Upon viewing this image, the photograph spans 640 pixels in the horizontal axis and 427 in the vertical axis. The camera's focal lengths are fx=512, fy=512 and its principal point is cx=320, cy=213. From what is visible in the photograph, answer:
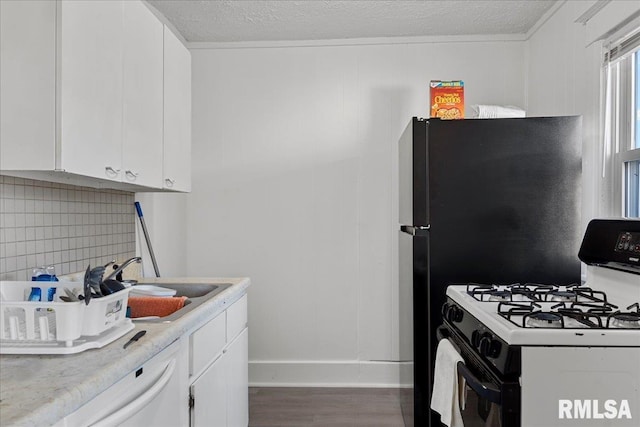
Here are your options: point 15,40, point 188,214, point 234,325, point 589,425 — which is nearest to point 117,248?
point 234,325

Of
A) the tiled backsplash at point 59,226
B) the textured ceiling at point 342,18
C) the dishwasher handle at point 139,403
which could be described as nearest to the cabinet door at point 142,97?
the tiled backsplash at point 59,226

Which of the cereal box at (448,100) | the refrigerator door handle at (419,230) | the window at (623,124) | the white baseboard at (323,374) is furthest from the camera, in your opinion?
the white baseboard at (323,374)

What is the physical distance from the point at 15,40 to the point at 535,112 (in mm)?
2914

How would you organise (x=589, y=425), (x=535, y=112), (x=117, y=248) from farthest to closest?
(x=535, y=112) → (x=117, y=248) → (x=589, y=425)

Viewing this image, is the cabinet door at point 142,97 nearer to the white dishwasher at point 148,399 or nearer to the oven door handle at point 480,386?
the white dishwasher at point 148,399

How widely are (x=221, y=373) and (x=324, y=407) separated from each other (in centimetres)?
125

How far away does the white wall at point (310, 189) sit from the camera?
3.57m

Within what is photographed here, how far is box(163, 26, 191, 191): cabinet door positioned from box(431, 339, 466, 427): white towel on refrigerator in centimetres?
143

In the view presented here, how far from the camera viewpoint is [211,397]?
2.01m

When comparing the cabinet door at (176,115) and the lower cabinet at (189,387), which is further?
the cabinet door at (176,115)

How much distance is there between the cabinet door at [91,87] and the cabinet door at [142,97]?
0.06 m

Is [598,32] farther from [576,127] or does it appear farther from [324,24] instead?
[324,24]

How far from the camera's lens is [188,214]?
12.1ft

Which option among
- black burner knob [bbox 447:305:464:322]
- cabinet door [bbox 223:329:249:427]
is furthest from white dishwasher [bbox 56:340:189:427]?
black burner knob [bbox 447:305:464:322]
